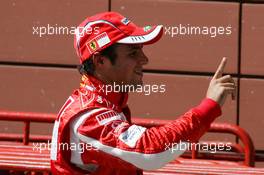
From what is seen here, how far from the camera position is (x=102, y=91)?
3.32 meters

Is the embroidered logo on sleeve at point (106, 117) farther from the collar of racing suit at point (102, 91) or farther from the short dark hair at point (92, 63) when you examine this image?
the short dark hair at point (92, 63)

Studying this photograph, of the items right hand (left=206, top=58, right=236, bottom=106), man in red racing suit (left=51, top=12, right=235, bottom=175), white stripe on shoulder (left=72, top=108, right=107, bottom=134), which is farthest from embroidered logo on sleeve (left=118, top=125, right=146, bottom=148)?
right hand (left=206, top=58, right=236, bottom=106)

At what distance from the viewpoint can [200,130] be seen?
3133 mm

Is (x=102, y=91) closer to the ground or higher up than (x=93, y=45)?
closer to the ground

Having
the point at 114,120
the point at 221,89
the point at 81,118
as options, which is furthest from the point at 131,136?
the point at 221,89

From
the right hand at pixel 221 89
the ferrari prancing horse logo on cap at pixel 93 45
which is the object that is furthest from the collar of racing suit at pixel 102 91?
the right hand at pixel 221 89

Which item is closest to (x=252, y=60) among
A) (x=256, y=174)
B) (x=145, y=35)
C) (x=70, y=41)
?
(x=70, y=41)

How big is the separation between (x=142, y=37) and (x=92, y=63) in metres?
0.24

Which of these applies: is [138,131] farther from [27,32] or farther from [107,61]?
[27,32]

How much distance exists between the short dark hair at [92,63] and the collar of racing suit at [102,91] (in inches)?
1.0

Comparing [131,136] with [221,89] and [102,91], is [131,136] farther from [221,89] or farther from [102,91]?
[221,89]

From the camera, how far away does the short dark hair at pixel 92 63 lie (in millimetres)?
3354

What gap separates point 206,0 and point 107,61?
5588 millimetres

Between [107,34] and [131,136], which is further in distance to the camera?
[107,34]
